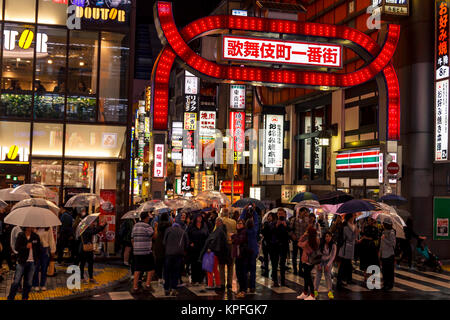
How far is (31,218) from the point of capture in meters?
11.8

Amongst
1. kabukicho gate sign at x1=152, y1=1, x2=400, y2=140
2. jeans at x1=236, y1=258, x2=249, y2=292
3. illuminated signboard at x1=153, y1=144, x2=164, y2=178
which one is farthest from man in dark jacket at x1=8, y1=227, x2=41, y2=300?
kabukicho gate sign at x1=152, y1=1, x2=400, y2=140

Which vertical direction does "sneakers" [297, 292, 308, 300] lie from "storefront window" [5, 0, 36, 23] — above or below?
below

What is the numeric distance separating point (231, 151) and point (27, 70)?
83.6 feet

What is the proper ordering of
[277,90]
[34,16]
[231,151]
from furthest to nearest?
[231,151], [277,90], [34,16]

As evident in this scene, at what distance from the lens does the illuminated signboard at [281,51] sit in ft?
76.4

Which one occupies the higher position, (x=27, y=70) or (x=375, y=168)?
(x=27, y=70)

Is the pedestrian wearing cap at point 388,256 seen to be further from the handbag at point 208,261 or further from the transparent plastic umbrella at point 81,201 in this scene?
the transparent plastic umbrella at point 81,201

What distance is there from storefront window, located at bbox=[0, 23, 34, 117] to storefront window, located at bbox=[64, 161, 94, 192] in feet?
8.58

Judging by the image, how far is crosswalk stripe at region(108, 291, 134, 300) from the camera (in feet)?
46.4

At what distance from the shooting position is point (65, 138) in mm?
22969

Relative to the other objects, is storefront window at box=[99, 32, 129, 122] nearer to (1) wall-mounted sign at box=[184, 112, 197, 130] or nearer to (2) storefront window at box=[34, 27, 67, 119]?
(2) storefront window at box=[34, 27, 67, 119]
